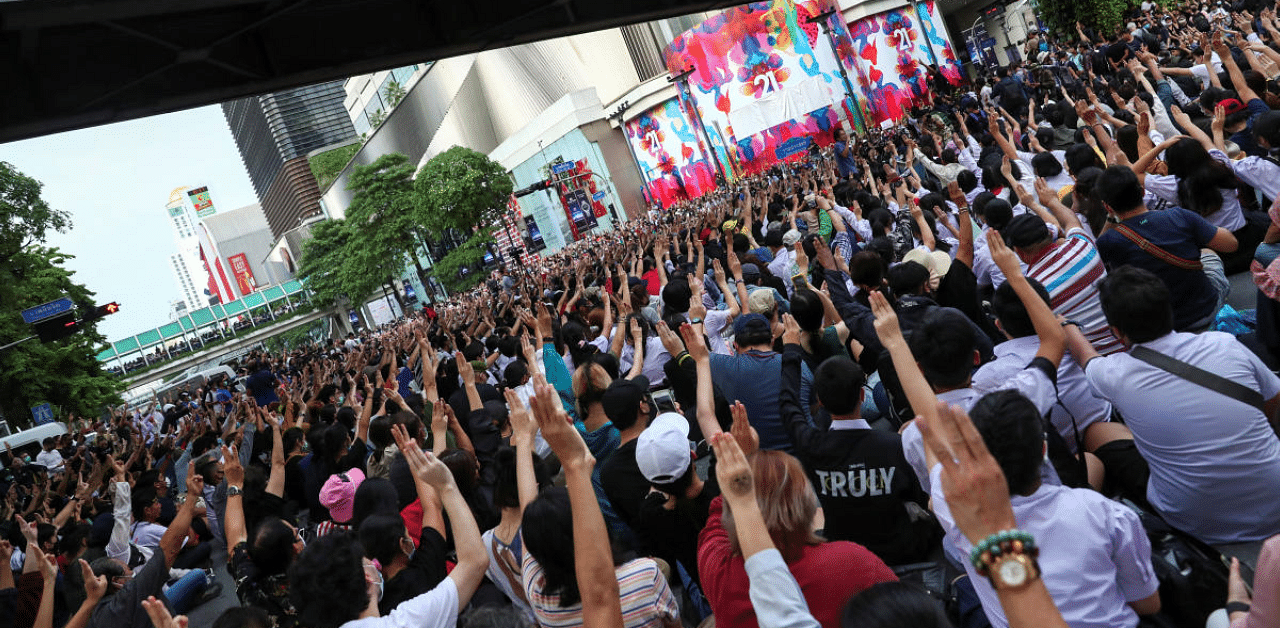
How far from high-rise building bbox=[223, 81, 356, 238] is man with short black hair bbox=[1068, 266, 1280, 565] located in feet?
389

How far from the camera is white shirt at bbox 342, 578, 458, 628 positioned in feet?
8.36

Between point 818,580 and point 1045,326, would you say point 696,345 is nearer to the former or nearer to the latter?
point 1045,326

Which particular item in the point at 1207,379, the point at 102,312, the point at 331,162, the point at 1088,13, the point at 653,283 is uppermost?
the point at 331,162

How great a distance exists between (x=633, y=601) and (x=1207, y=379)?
1.89 metres

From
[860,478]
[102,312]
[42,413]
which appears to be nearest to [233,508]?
[860,478]

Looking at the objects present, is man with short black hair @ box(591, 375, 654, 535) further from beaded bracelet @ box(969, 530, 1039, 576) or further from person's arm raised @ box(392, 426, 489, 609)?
beaded bracelet @ box(969, 530, 1039, 576)

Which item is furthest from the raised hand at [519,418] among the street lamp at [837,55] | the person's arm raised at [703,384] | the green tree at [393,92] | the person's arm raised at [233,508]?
the green tree at [393,92]

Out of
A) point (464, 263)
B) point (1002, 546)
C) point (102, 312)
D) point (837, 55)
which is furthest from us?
point (464, 263)

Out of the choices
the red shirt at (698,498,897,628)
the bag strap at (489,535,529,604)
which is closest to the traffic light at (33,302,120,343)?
the bag strap at (489,535,529,604)

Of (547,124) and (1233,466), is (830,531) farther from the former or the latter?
(547,124)

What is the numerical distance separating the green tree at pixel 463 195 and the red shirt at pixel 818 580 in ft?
118

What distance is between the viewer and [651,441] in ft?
10.4

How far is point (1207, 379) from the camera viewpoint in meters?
2.60

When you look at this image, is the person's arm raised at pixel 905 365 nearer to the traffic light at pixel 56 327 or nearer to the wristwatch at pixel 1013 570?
the wristwatch at pixel 1013 570
